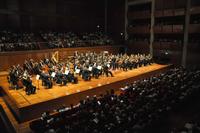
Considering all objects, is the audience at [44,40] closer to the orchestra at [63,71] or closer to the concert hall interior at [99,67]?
the concert hall interior at [99,67]

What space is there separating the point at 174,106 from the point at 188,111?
115 centimetres

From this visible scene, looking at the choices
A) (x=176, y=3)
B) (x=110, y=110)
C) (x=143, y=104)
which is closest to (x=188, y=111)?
(x=143, y=104)

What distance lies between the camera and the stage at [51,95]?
9.19 m

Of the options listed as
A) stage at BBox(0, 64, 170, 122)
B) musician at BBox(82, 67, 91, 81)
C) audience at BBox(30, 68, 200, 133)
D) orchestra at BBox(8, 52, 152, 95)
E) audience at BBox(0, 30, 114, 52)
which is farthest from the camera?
audience at BBox(0, 30, 114, 52)

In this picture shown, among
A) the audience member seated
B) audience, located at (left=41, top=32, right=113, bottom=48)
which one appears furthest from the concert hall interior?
audience, located at (left=41, top=32, right=113, bottom=48)

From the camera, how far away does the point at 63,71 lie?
12805 mm

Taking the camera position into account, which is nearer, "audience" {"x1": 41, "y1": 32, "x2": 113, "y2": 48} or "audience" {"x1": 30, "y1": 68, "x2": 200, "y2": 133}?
"audience" {"x1": 30, "y1": 68, "x2": 200, "y2": 133}

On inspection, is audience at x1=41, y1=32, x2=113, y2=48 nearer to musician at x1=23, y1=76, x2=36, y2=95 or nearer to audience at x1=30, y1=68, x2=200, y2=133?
musician at x1=23, y1=76, x2=36, y2=95

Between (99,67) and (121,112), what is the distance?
22.0ft

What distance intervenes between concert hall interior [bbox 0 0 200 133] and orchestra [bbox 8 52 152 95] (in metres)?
0.06

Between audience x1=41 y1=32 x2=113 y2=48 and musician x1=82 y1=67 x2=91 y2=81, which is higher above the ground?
audience x1=41 y1=32 x2=113 y2=48

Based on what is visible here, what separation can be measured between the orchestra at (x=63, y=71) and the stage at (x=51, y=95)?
381mm

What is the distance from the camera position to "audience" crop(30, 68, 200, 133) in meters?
6.43

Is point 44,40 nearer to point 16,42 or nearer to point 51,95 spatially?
point 16,42
